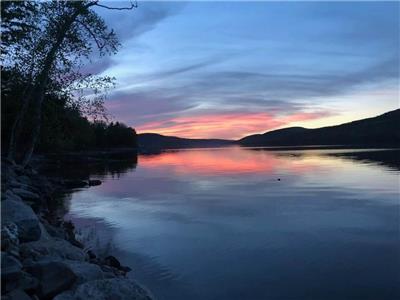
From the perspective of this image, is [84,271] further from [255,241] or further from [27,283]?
[255,241]

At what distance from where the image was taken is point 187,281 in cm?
1513

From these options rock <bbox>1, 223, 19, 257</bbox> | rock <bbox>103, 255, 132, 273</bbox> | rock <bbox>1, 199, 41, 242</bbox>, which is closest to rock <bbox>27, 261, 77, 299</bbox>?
rock <bbox>1, 223, 19, 257</bbox>

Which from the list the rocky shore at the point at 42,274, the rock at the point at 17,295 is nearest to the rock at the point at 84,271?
the rocky shore at the point at 42,274

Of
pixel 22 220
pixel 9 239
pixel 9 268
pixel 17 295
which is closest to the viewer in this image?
pixel 17 295

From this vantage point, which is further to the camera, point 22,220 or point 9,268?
point 22,220

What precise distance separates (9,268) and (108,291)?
1997 millimetres

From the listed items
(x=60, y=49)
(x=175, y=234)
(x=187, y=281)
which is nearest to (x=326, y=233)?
(x=175, y=234)

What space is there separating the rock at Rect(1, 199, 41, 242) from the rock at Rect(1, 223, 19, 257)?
915mm

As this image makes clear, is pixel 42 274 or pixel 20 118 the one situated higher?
pixel 20 118

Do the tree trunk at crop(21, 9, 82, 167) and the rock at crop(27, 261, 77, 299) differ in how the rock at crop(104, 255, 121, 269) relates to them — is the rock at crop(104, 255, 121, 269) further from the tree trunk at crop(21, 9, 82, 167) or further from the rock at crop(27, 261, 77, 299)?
the tree trunk at crop(21, 9, 82, 167)

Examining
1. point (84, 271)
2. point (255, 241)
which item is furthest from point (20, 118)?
point (84, 271)

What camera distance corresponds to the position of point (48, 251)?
488 inches

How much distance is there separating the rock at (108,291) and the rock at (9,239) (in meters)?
2.03

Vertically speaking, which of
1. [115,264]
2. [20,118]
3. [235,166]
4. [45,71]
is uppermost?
[45,71]
